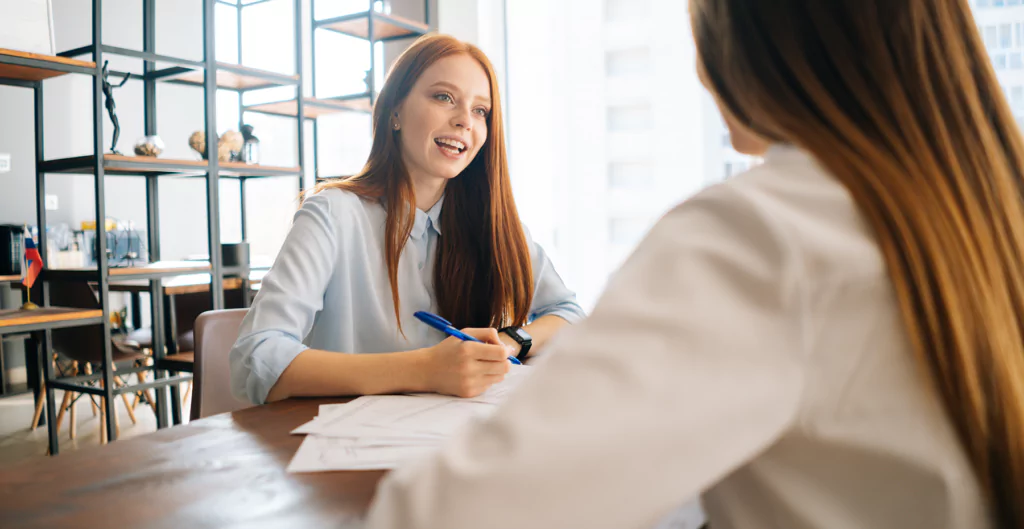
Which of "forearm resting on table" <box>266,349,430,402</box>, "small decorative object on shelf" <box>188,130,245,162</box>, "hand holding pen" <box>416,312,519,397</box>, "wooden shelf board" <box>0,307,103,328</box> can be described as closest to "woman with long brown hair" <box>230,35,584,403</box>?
"forearm resting on table" <box>266,349,430,402</box>

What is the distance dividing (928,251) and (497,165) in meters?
1.32

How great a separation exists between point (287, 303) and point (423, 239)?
1.29 ft

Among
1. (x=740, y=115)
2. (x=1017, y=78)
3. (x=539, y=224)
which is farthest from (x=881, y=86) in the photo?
(x=539, y=224)

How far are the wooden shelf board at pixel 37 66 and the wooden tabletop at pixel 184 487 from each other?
225 centimetres

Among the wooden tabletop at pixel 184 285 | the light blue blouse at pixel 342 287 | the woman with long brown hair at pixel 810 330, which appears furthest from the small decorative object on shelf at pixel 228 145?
the woman with long brown hair at pixel 810 330

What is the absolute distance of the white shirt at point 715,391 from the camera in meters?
0.36

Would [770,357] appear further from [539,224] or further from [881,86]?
[539,224]

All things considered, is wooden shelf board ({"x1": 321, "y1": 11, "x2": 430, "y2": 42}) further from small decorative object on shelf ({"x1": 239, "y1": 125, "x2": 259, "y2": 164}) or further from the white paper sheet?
the white paper sheet

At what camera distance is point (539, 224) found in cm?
366

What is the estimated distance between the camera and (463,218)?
1661 millimetres

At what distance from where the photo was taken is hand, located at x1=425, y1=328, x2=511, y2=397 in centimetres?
106

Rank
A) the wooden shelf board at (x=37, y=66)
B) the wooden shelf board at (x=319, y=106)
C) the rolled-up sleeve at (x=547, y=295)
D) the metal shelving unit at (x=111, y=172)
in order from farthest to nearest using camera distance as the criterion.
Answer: the wooden shelf board at (x=319, y=106), the metal shelving unit at (x=111, y=172), the wooden shelf board at (x=37, y=66), the rolled-up sleeve at (x=547, y=295)

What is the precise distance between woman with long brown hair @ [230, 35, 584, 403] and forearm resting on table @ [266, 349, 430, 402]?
14cm

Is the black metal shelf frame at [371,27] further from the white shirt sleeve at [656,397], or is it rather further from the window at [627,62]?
the white shirt sleeve at [656,397]
